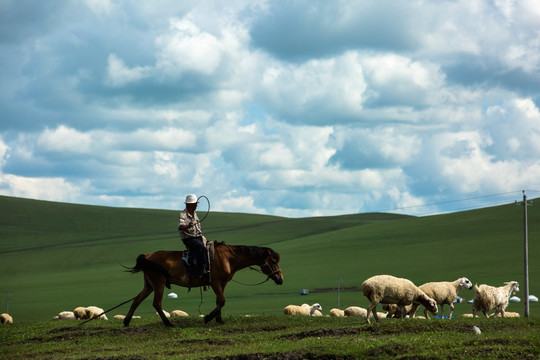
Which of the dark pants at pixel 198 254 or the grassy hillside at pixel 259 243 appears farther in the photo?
the grassy hillside at pixel 259 243

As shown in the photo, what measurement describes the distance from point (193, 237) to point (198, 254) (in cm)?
60

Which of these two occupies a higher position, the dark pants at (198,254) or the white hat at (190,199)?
the white hat at (190,199)

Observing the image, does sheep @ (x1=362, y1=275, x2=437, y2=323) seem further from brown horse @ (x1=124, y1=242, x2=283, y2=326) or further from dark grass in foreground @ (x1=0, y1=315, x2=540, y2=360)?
brown horse @ (x1=124, y1=242, x2=283, y2=326)

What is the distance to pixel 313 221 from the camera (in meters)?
158

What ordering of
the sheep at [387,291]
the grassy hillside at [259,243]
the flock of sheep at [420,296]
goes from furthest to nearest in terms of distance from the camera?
the grassy hillside at [259,243] < the flock of sheep at [420,296] < the sheep at [387,291]

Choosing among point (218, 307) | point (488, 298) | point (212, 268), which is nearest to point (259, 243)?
point (488, 298)

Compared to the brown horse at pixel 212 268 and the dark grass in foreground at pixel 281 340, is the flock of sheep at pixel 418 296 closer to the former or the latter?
the dark grass in foreground at pixel 281 340

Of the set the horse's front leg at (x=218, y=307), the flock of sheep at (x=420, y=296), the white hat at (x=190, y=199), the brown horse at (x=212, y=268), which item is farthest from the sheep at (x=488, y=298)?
the white hat at (x=190, y=199)

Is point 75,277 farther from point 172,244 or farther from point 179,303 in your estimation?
point 179,303

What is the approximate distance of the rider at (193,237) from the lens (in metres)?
21.5

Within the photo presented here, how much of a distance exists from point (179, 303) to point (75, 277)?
38.8 metres

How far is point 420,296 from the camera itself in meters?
24.4

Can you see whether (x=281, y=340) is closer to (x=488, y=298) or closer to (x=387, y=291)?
(x=387, y=291)

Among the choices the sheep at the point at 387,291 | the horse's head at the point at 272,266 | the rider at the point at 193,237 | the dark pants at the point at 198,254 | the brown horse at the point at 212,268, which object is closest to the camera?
the rider at the point at 193,237
